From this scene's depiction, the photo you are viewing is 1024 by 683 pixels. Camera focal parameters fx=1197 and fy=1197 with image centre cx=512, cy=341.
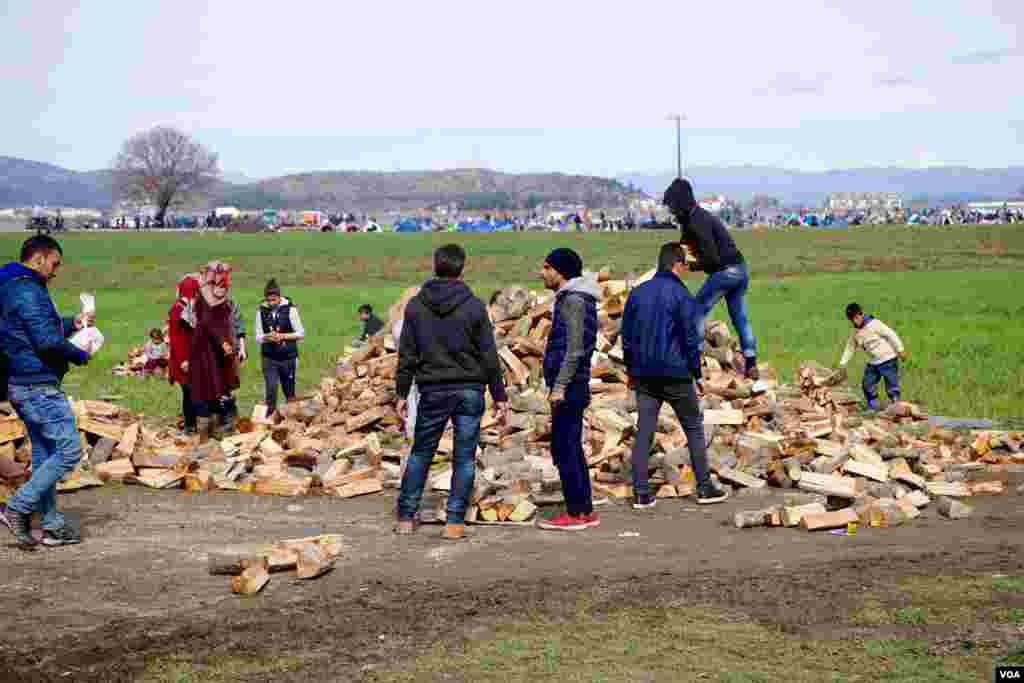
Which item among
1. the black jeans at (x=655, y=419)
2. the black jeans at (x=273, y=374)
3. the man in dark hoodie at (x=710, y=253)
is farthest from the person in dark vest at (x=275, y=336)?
the black jeans at (x=655, y=419)

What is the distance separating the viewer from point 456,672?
6164mm

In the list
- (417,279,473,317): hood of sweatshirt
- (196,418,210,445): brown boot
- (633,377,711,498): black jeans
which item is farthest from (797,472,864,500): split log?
(196,418,210,445): brown boot

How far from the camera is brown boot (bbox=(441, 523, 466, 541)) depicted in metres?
9.07

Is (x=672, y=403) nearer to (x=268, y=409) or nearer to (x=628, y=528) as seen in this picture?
(x=628, y=528)

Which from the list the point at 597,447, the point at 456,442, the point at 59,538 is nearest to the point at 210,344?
the point at 597,447

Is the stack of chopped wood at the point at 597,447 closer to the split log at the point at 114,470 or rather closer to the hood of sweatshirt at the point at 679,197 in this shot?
the split log at the point at 114,470

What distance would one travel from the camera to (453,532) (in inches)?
357

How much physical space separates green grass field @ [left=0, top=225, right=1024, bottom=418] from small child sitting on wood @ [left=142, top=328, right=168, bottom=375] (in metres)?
0.49

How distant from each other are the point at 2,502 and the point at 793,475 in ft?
23.3

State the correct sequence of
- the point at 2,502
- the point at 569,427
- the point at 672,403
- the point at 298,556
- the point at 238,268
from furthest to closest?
the point at 238,268
the point at 2,502
the point at 672,403
the point at 569,427
the point at 298,556

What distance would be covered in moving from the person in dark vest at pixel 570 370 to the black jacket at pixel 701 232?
2.31 meters

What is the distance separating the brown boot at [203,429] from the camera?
14.1 m

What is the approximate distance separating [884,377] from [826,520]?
6.81 meters

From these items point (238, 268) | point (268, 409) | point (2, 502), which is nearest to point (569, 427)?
point (2, 502)
